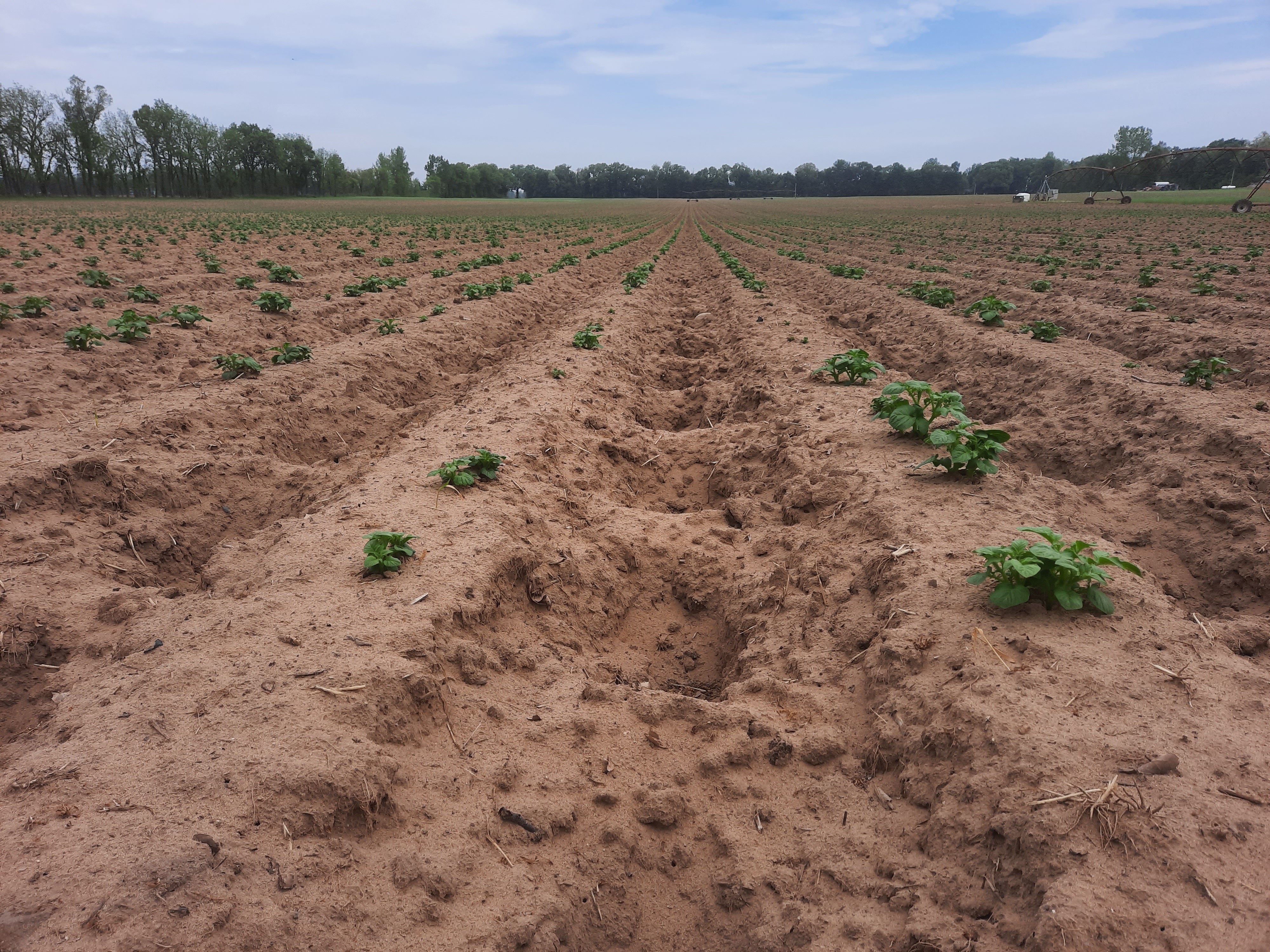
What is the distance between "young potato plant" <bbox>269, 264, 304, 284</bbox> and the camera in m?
13.4

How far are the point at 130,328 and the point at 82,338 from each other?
0.59m

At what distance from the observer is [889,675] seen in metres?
3.23

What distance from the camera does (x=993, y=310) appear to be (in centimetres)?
1024

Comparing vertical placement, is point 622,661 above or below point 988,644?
below

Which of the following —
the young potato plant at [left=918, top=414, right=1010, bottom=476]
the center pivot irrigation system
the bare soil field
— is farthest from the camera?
the center pivot irrigation system

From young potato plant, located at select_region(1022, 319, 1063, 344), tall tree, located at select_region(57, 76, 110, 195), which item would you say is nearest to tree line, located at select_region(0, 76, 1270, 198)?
tall tree, located at select_region(57, 76, 110, 195)

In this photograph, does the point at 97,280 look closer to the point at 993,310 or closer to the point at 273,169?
→ the point at 993,310

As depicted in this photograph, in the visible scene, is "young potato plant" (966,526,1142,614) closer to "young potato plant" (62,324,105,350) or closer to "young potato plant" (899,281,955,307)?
"young potato plant" (899,281,955,307)

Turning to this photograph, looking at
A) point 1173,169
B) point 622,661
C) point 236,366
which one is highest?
point 1173,169

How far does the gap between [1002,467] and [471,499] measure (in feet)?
14.1

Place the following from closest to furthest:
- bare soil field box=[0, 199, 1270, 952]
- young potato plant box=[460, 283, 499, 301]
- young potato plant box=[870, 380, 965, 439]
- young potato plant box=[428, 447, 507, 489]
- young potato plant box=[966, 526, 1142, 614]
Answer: bare soil field box=[0, 199, 1270, 952]
young potato plant box=[966, 526, 1142, 614]
young potato plant box=[428, 447, 507, 489]
young potato plant box=[870, 380, 965, 439]
young potato plant box=[460, 283, 499, 301]

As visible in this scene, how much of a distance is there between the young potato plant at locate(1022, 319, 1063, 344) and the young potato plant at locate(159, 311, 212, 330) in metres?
11.9

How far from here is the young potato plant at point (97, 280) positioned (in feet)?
38.7

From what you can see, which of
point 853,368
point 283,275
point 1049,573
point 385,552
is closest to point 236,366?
point 385,552
